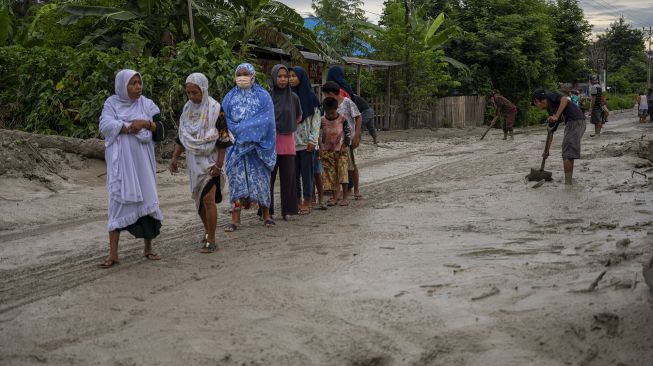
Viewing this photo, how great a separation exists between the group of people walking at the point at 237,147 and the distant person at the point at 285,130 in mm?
11

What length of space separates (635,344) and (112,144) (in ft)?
13.4

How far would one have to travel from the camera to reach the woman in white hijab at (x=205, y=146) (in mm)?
6473

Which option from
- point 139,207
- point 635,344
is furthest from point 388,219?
point 635,344

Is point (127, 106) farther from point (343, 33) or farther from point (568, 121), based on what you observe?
point (343, 33)

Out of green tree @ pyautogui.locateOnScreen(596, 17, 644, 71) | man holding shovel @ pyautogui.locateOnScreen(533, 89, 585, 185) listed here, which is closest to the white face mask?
man holding shovel @ pyautogui.locateOnScreen(533, 89, 585, 185)

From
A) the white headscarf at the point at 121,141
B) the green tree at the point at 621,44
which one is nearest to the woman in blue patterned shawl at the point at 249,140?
the white headscarf at the point at 121,141

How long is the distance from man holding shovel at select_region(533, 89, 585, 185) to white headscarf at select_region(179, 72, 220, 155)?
18.1 feet

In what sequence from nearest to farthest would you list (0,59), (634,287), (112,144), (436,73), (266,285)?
(634,287)
(266,285)
(112,144)
(0,59)
(436,73)

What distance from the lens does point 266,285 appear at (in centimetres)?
515

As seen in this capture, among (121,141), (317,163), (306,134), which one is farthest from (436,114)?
(121,141)

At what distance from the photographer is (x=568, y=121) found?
10531 mm

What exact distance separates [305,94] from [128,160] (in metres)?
3.08

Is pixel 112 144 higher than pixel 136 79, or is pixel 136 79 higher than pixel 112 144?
pixel 136 79

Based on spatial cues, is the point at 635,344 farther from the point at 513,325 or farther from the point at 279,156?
the point at 279,156
